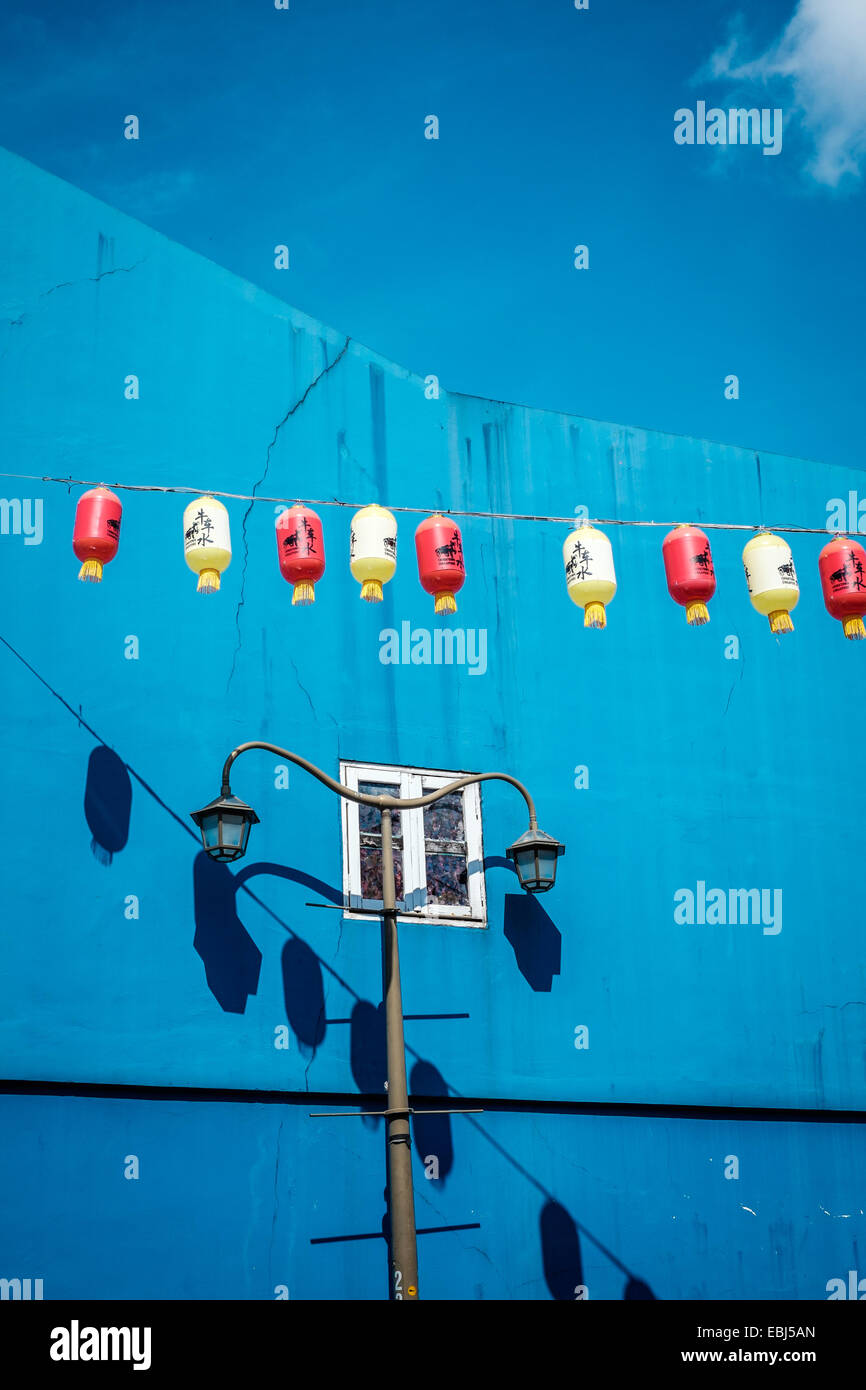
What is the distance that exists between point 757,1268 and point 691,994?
196 centimetres

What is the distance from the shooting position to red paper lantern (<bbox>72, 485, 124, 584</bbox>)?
8859 mm

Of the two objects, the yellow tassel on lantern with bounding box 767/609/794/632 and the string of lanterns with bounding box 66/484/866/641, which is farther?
the yellow tassel on lantern with bounding box 767/609/794/632

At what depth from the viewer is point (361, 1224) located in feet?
31.4

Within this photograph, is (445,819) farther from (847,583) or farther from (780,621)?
(847,583)

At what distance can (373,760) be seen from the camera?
10734mm

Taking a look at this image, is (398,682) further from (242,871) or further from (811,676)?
(811,676)

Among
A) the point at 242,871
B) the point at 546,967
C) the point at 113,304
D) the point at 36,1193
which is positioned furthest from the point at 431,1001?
the point at 113,304

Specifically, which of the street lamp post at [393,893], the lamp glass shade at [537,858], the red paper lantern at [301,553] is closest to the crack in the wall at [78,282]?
the red paper lantern at [301,553]

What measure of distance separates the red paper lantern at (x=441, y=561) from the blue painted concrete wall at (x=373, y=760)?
5.82 feet

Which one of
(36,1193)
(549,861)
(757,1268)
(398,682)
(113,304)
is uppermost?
(113,304)

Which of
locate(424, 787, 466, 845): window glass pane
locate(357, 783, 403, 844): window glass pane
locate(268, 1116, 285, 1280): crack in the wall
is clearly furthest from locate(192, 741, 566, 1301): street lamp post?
locate(357, 783, 403, 844): window glass pane

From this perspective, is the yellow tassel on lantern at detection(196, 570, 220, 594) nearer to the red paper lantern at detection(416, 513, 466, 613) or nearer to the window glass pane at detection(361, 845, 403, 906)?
the red paper lantern at detection(416, 513, 466, 613)

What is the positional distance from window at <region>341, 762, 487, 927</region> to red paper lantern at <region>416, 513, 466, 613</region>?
1933mm

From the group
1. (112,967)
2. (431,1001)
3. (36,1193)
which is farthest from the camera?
(431,1001)
